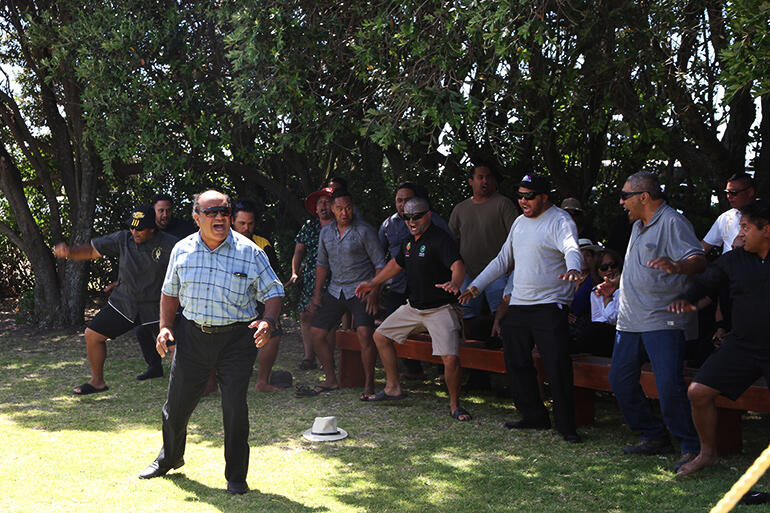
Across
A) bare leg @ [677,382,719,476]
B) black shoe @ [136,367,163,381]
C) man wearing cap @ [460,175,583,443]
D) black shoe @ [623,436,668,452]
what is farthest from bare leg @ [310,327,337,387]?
bare leg @ [677,382,719,476]

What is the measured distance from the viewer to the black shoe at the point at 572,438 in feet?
21.0

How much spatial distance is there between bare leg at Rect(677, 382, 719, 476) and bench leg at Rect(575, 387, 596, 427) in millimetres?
1455

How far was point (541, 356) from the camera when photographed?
6.58 metres

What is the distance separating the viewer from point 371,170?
1206 cm

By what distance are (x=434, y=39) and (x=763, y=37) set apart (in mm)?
2714

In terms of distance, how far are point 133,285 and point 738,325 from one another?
18.8ft

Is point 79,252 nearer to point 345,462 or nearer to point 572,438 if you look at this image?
point 345,462

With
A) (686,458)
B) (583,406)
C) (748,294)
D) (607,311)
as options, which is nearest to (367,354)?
(583,406)

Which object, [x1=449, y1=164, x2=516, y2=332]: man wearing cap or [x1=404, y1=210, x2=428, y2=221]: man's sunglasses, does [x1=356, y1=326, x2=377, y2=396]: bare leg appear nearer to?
[x1=449, y1=164, x2=516, y2=332]: man wearing cap

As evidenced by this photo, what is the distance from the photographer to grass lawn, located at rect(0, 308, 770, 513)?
16.7 ft

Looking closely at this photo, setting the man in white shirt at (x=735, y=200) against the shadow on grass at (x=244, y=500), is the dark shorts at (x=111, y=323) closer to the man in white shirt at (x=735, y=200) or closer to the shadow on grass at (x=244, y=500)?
the shadow on grass at (x=244, y=500)

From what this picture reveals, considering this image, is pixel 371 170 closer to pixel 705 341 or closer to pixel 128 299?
pixel 128 299

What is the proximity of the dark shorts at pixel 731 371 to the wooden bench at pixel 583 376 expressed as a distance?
0.45 m

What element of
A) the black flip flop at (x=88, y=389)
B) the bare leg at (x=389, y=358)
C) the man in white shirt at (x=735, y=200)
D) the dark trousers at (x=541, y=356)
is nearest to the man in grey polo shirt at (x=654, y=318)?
the dark trousers at (x=541, y=356)
